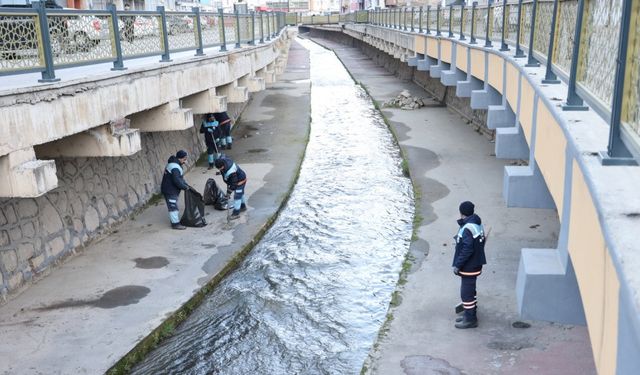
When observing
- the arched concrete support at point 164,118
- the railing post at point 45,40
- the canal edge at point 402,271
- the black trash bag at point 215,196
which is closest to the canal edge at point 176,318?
the black trash bag at point 215,196

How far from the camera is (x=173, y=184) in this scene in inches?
435

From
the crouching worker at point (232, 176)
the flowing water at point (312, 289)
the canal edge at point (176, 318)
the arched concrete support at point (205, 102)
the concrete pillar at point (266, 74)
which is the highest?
the arched concrete support at point (205, 102)

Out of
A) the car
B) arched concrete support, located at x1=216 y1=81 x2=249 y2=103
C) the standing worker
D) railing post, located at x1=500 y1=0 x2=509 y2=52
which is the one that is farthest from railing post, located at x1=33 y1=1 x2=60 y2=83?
the standing worker

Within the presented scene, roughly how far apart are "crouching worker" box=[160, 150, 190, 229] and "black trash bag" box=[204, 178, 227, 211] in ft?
3.71

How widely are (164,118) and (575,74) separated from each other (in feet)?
25.4

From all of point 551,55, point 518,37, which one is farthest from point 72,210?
point 551,55

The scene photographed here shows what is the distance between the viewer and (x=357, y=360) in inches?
283

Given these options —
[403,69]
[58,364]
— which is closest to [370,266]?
[58,364]

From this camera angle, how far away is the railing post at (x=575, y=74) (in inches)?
179

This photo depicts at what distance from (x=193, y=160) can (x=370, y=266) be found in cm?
765

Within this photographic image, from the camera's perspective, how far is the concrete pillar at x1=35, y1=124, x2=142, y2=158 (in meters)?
8.39

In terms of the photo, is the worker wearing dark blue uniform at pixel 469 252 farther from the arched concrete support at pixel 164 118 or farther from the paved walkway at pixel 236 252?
the arched concrete support at pixel 164 118

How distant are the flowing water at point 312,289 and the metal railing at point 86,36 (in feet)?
11.7

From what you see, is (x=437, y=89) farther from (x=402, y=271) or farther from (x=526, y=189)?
(x=526, y=189)
